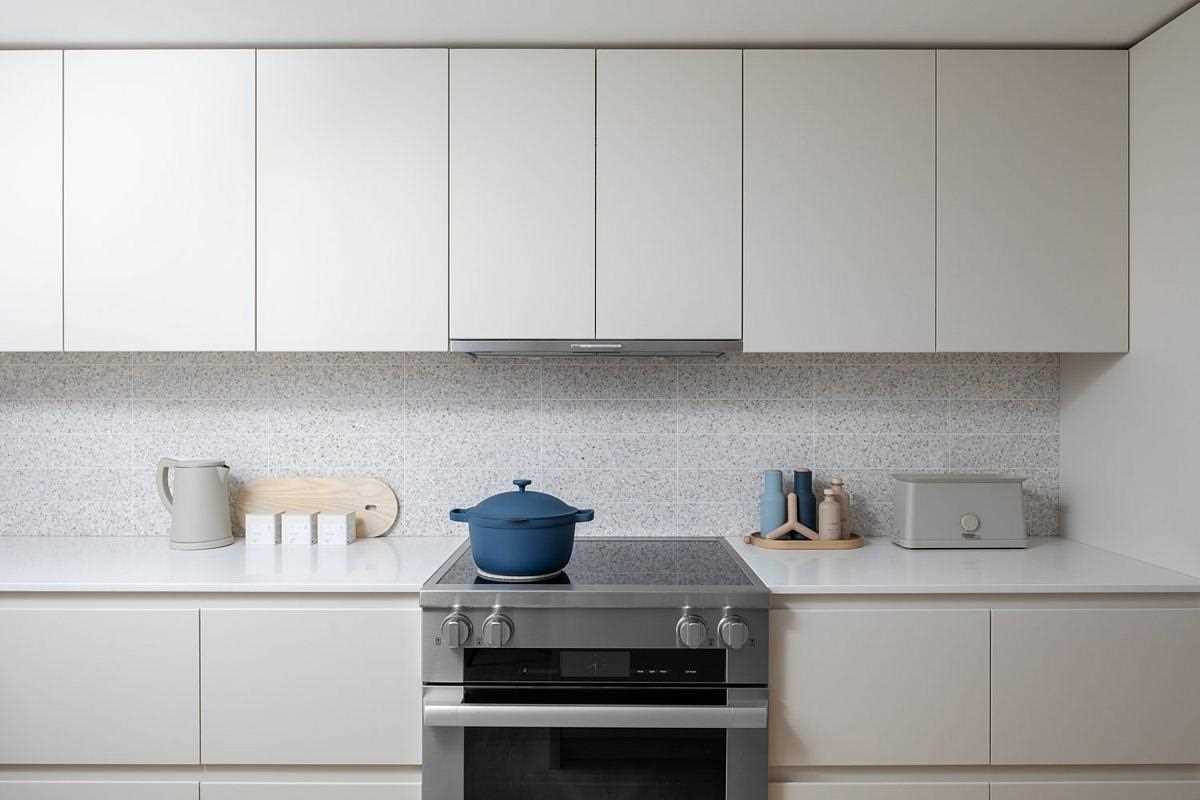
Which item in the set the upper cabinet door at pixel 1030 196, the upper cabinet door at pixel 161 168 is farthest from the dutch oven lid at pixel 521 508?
the upper cabinet door at pixel 1030 196

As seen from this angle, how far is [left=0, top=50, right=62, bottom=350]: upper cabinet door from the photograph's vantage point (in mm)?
2115

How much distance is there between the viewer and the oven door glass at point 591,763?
1.83 m

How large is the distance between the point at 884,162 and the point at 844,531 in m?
1.03

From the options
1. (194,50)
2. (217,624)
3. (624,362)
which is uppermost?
(194,50)

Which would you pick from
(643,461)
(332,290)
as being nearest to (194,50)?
(332,290)

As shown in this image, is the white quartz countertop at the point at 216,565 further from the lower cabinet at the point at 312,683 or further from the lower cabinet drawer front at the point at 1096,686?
the lower cabinet drawer front at the point at 1096,686

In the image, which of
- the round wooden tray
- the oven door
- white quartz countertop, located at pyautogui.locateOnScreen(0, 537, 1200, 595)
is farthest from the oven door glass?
the round wooden tray

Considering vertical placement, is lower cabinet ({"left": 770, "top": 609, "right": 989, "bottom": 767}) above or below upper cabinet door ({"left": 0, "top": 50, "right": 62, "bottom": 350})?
below

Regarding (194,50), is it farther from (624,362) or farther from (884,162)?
(884,162)

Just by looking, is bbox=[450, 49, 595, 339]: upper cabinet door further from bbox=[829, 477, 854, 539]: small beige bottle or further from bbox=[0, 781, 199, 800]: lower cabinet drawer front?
bbox=[0, 781, 199, 800]: lower cabinet drawer front

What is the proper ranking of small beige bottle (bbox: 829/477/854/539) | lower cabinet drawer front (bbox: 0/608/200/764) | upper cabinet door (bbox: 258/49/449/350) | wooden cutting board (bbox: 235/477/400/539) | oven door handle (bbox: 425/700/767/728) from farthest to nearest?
1. wooden cutting board (bbox: 235/477/400/539)
2. small beige bottle (bbox: 829/477/854/539)
3. upper cabinet door (bbox: 258/49/449/350)
4. lower cabinet drawer front (bbox: 0/608/200/764)
5. oven door handle (bbox: 425/700/767/728)

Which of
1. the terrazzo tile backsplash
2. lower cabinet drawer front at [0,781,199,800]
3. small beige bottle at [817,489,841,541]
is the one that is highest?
the terrazzo tile backsplash

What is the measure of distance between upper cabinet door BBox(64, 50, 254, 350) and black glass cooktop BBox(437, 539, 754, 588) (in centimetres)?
Result: 103

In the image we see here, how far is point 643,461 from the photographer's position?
2.49 meters
